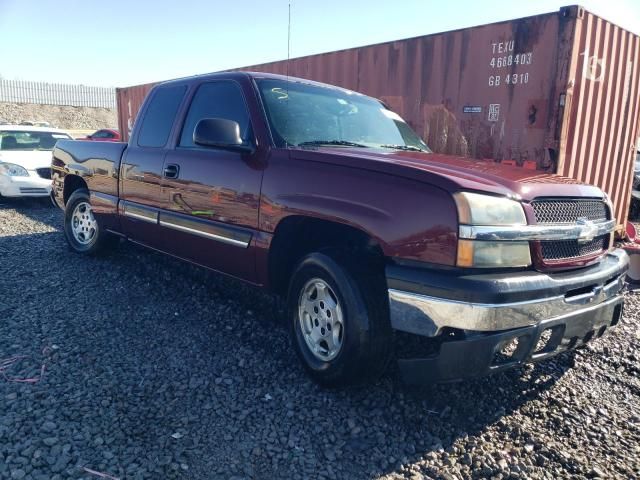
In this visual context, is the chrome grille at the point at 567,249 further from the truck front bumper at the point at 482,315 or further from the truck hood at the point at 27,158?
the truck hood at the point at 27,158

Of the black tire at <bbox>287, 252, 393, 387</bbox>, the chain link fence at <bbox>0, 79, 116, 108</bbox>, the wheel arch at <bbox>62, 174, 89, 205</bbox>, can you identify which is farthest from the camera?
the chain link fence at <bbox>0, 79, 116, 108</bbox>

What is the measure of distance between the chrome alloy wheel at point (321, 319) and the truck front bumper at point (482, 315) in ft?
1.59

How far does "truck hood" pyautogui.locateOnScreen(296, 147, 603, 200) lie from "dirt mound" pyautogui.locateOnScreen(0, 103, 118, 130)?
126 feet

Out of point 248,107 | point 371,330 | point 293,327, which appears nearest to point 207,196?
point 248,107

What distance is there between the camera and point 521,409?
2863 millimetres

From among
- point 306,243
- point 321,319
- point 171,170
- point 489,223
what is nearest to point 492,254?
point 489,223

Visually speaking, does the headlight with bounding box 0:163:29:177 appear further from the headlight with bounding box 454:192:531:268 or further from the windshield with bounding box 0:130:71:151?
the headlight with bounding box 454:192:531:268

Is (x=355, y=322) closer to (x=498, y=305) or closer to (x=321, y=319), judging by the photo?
(x=321, y=319)

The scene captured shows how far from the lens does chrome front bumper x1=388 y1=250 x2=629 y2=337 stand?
2242mm

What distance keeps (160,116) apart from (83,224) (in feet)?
6.57

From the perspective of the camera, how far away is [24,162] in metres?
9.05

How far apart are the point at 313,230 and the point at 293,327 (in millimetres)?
626

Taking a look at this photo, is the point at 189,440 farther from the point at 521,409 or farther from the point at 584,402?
the point at 584,402

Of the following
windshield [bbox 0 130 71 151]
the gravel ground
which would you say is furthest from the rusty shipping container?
windshield [bbox 0 130 71 151]
